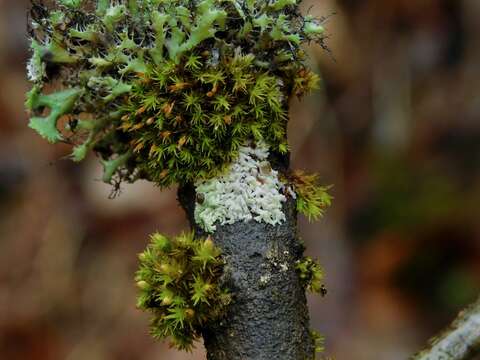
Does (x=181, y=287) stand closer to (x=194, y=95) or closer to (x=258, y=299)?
(x=258, y=299)

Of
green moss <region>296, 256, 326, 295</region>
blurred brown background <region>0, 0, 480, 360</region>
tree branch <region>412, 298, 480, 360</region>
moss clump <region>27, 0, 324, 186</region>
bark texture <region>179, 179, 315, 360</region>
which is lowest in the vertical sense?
tree branch <region>412, 298, 480, 360</region>

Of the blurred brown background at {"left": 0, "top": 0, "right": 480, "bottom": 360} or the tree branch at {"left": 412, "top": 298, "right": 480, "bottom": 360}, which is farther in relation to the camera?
the blurred brown background at {"left": 0, "top": 0, "right": 480, "bottom": 360}

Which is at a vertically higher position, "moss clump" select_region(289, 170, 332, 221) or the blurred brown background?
the blurred brown background

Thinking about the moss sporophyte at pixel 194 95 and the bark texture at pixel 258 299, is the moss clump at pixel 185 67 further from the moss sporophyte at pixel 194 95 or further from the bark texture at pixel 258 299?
the bark texture at pixel 258 299

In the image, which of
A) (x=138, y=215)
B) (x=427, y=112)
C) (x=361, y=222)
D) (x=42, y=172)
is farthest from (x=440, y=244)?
(x=42, y=172)

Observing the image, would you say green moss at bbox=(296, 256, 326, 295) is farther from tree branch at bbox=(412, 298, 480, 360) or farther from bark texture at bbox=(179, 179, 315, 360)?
tree branch at bbox=(412, 298, 480, 360)

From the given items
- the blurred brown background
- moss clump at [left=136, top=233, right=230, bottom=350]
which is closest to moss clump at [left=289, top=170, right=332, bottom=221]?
moss clump at [left=136, top=233, right=230, bottom=350]

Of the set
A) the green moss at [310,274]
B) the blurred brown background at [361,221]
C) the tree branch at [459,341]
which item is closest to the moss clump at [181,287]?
the green moss at [310,274]

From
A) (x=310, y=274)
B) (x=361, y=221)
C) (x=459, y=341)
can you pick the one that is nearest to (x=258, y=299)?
(x=310, y=274)
